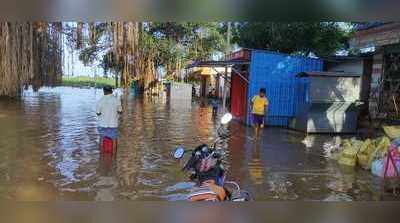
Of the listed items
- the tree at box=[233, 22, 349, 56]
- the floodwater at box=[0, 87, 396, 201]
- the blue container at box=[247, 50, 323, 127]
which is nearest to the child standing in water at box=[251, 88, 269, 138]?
the floodwater at box=[0, 87, 396, 201]

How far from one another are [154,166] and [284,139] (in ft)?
17.5

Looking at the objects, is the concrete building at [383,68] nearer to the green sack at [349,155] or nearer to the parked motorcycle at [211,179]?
the green sack at [349,155]

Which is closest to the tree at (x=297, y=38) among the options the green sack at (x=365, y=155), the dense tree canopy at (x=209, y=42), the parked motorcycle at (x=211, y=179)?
the dense tree canopy at (x=209, y=42)

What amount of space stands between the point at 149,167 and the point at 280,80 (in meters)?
8.42

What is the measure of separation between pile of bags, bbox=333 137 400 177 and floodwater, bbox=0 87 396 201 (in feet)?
0.79

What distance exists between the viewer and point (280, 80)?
15969 mm

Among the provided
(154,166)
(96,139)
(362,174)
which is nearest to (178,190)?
(154,166)

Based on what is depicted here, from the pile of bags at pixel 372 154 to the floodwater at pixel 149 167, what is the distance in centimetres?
24

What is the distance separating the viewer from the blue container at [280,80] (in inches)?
621

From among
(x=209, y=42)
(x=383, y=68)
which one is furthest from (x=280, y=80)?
(x=209, y=42)

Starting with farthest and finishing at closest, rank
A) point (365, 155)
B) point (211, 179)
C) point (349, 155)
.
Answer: point (349, 155) < point (365, 155) < point (211, 179)

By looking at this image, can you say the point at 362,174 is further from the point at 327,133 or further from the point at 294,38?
the point at 294,38

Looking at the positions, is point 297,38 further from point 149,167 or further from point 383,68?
point 149,167

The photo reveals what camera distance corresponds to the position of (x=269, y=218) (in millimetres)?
1596
